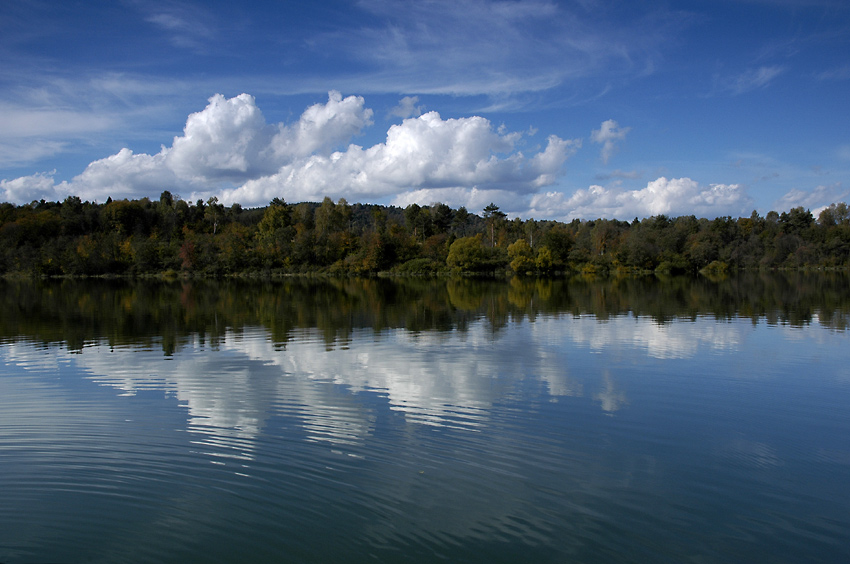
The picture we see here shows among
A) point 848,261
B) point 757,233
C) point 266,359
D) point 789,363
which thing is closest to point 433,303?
point 266,359

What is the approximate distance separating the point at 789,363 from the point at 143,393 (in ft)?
52.1

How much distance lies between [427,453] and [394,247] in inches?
3482

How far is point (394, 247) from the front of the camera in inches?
3772

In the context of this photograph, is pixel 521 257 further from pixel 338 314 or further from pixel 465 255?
pixel 338 314

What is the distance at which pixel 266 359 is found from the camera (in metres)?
15.6

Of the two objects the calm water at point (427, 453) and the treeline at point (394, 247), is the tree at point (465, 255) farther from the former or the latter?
the calm water at point (427, 453)

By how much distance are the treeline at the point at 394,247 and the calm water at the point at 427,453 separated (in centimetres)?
7319

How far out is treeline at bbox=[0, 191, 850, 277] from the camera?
301ft

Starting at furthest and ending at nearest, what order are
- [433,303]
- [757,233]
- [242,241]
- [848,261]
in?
[757,233], [242,241], [848,261], [433,303]

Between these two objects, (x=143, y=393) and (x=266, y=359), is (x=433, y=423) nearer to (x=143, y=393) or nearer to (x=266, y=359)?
(x=143, y=393)

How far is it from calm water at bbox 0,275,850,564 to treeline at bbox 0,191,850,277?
73.2 meters

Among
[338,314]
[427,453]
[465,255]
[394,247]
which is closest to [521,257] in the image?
[465,255]

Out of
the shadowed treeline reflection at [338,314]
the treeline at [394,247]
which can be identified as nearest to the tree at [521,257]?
the treeline at [394,247]

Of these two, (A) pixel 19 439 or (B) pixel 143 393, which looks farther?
(B) pixel 143 393
